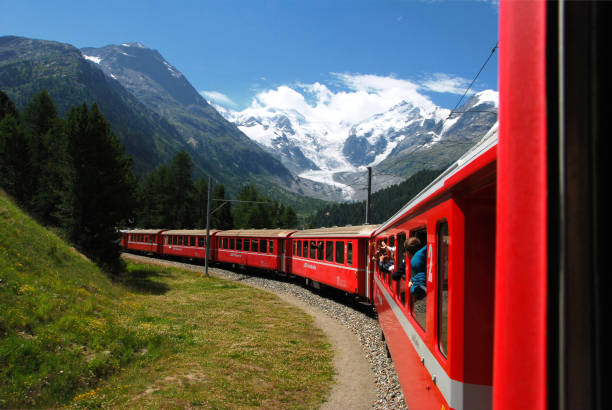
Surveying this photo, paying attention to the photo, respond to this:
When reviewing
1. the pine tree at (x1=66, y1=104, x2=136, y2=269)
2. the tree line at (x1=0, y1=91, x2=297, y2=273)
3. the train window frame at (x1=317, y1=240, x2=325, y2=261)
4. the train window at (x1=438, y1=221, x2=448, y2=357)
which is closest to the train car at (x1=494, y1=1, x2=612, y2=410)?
the train window at (x1=438, y1=221, x2=448, y2=357)

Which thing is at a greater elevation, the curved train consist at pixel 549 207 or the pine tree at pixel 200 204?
the pine tree at pixel 200 204

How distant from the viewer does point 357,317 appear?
15.5 m

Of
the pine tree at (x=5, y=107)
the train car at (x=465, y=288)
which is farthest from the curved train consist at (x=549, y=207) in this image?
the pine tree at (x=5, y=107)

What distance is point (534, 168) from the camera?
49.2 inches

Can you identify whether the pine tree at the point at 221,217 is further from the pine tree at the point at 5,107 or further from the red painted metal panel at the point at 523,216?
the red painted metal panel at the point at 523,216

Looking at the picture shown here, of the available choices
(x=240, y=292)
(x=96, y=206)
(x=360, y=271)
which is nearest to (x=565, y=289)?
(x=360, y=271)

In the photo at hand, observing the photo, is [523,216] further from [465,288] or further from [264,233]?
[264,233]

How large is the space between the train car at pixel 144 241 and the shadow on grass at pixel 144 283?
572 inches

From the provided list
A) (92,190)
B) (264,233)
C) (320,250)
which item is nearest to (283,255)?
(264,233)

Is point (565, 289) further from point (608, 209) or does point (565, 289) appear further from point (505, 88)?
point (505, 88)

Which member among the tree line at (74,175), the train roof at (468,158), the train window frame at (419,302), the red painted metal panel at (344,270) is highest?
the tree line at (74,175)

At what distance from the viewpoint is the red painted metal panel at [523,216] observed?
1.21 meters

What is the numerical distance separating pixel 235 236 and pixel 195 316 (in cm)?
1688

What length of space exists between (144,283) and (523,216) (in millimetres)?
24837
